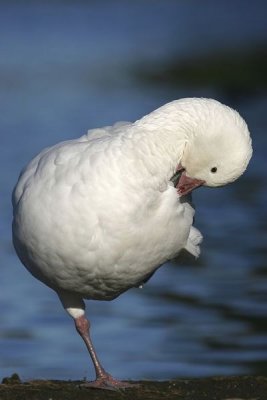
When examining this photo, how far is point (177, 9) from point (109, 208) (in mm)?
35408

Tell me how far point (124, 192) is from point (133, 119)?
14.6 meters

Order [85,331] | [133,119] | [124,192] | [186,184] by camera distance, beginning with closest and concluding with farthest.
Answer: [124,192] → [186,184] → [85,331] → [133,119]

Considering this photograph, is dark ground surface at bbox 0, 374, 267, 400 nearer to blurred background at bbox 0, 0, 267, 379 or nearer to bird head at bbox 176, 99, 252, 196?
blurred background at bbox 0, 0, 267, 379

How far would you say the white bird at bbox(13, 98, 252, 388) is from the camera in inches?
356

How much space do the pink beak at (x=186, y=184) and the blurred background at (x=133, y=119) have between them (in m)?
1.36

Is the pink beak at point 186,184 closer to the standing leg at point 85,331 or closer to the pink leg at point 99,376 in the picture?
the standing leg at point 85,331

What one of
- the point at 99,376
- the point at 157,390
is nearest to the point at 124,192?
the point at 157,390

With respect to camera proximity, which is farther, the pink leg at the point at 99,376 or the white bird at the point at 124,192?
the pink leg at the point at 99,376

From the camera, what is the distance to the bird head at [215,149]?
29.6 feet

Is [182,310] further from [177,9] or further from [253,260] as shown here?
[177,9]

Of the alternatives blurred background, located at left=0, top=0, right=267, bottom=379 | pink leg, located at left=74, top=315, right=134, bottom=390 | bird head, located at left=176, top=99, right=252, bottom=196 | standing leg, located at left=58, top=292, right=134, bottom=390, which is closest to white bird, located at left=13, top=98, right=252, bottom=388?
bird head, located at left=176, top=99, right=252, bottom=196

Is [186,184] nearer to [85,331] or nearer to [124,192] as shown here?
[124,192]

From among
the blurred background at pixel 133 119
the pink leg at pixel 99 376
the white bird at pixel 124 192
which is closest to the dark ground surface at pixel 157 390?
the pink leg at pixel 99 376

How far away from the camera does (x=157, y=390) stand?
9.54m
